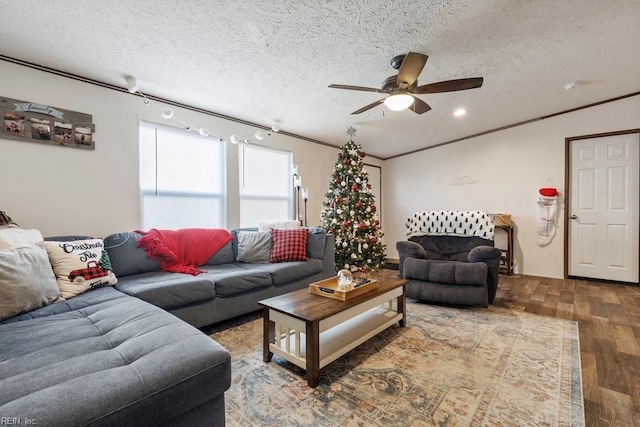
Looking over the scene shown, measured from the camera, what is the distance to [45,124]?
2.48m

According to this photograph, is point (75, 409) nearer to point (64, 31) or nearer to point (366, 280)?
point (366, 280)

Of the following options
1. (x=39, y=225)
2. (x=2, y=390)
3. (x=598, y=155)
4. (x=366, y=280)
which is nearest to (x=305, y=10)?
(x=366, y=280)

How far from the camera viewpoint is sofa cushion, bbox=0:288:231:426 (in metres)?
0.87

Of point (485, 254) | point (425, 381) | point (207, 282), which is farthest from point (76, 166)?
point (485, 254)

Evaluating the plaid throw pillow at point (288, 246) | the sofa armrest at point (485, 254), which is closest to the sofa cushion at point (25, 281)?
the plaid throw pillow at point (288, 246)

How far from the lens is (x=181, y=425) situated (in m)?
1.10

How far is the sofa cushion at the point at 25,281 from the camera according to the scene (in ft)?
5.01

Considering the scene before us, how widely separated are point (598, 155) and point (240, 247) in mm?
5150

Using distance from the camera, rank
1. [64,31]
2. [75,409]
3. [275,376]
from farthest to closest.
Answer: [64,31] < [275,376] < [75,409]

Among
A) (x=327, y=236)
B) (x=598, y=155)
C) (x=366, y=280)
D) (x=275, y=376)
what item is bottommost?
(x=275, y=376)

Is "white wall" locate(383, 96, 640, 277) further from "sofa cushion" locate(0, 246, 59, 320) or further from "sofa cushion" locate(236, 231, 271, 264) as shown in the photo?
"sofa cushion" locate(0, 246, 59, 320)

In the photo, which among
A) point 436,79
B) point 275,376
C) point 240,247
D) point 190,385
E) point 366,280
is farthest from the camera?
point 240,247

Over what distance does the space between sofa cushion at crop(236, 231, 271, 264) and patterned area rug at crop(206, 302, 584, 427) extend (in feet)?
2.92

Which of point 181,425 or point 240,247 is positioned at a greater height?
point 240,247
